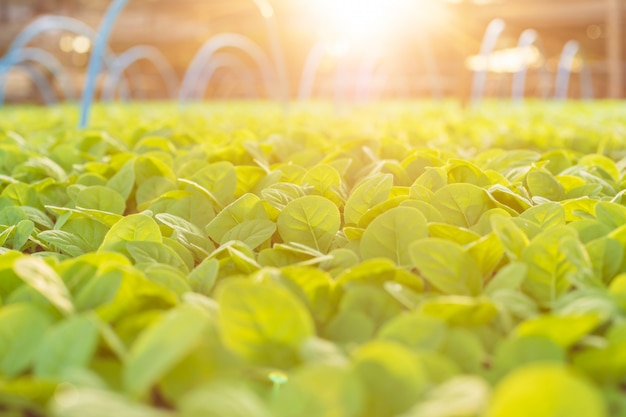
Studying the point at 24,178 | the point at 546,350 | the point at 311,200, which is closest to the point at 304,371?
the point at 546,350

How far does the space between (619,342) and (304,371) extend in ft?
0.90

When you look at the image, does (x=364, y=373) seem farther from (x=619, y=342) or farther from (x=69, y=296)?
(x=69, y=296)

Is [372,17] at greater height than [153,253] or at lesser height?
greater

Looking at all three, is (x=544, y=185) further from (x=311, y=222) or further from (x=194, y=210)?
(x=194, y=210)

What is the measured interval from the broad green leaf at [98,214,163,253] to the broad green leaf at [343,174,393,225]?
319 millimetres

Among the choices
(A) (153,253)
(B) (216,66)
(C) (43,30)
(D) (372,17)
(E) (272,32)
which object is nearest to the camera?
(A) (153,253)

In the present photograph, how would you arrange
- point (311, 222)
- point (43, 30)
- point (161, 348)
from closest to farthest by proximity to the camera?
point (161, 348) → point (311, 222) → point (43, 30)

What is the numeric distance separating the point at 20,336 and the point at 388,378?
33cm

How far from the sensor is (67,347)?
500 mm

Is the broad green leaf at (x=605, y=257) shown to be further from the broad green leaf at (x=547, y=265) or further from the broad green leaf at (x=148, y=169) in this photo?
the broad green leaf at (x=148, y=169)

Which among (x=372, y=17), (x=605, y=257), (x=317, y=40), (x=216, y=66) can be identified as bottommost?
(x=605, y=257)

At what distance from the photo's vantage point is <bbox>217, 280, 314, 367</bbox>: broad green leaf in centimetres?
50

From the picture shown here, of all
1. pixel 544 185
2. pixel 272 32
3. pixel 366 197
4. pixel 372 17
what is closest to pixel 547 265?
pixel 366 197

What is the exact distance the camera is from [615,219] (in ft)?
2.85
